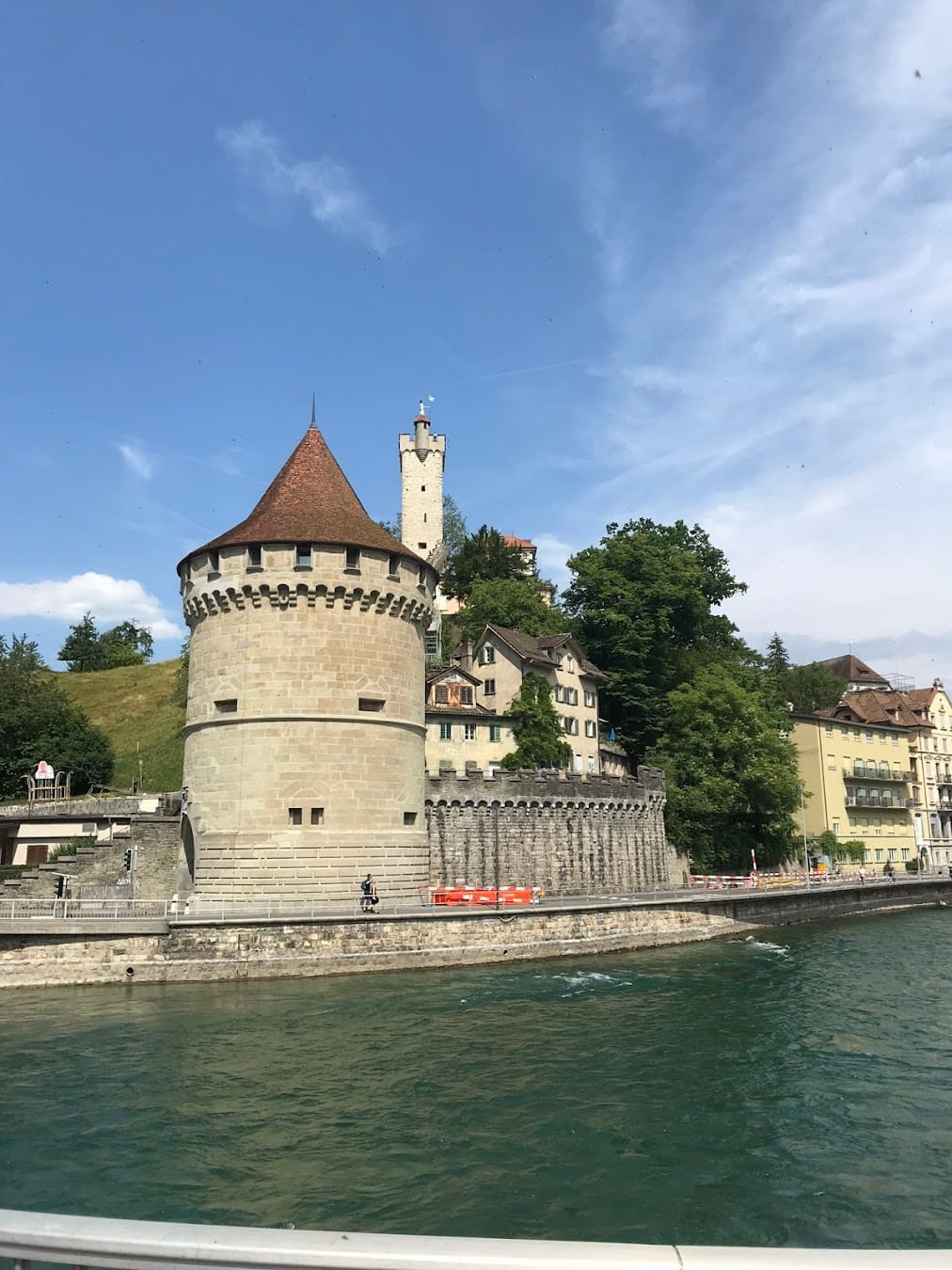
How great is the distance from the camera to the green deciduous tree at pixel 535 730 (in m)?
44.6

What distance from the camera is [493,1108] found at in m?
13.3

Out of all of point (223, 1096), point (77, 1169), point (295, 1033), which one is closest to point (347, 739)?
point (295, 1033)

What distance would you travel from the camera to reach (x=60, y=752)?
48.8m

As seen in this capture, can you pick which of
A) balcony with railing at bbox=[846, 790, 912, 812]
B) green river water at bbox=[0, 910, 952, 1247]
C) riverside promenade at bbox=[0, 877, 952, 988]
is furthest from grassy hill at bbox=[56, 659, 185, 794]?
balcony with railing at bbox=[846, 790, 912, 812]

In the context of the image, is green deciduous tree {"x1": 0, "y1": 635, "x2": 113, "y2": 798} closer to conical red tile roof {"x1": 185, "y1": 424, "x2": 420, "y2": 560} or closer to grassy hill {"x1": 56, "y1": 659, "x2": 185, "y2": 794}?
grassy hill {"x1": 56, "y1": 659, "x2": 185, "y2": 794}

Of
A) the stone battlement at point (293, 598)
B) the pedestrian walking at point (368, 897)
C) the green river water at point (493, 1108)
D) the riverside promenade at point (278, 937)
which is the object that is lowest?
the green river water at point (493, 1108)

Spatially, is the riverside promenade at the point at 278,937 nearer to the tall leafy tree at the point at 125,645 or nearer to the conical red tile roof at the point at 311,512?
the conical red tile roof at the point at 311,512

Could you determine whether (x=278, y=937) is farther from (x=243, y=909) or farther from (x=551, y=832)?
(x=551, y=832)

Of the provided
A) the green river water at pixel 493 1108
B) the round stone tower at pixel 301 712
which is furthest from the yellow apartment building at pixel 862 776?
the green river water at pixel 493 1108

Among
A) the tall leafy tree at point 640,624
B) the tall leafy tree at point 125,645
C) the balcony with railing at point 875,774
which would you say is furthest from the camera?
the tall leafy tree at point 125,645

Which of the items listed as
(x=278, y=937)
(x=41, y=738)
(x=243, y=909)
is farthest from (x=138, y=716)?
(x=278, y=937)

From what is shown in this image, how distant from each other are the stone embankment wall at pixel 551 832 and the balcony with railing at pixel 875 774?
21.3m

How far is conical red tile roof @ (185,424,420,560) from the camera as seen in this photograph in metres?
28.2

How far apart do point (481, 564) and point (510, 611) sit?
388 inches
